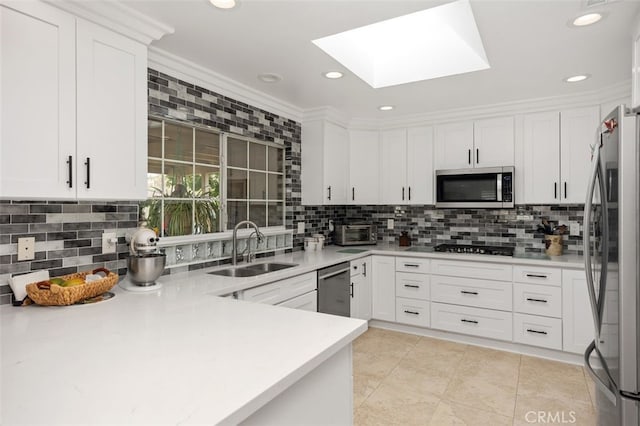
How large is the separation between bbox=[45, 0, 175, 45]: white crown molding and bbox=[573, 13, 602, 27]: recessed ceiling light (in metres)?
2.21

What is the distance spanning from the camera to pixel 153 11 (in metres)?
1.91

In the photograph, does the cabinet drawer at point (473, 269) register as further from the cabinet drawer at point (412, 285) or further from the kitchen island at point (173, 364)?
the kitchen island at point (173, 364)

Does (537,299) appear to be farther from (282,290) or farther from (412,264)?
(282,290)

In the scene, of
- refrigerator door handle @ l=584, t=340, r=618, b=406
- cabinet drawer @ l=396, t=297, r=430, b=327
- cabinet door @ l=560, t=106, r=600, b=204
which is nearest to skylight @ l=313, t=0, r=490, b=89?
cabinet door @ l=560, t=106, r=600, b=204

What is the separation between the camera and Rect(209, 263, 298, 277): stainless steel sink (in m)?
2.80

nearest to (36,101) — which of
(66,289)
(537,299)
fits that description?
(66,289)

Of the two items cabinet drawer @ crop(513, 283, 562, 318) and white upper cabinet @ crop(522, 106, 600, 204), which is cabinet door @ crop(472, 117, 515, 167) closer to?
white upper cabinet @ crop(522, 106, 600, 204)

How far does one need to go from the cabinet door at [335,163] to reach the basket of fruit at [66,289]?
2.43m

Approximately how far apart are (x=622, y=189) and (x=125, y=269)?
8.57 feet

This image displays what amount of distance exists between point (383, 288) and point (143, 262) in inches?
102

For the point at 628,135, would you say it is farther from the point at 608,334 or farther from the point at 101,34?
the point at 101,34

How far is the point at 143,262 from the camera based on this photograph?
1961mm

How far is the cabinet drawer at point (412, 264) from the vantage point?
3.70 m

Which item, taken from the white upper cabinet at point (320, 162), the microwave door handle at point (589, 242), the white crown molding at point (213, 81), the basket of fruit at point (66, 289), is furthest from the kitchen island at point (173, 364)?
the white upper cabinet at point (320, 162)
